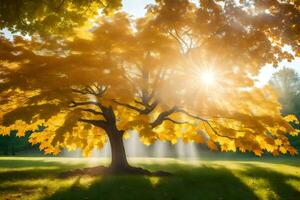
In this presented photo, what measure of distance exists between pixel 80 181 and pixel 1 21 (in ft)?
36.0

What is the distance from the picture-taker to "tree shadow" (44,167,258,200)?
15.3m

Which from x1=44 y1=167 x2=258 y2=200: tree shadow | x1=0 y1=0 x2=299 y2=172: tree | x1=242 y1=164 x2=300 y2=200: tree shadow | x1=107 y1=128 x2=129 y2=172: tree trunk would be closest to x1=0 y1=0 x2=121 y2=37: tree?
x1=0 y1=0 x2=299 y2=172: tree

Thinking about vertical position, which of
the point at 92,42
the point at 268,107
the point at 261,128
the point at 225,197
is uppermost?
the point at 92,42

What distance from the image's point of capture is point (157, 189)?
661 inches

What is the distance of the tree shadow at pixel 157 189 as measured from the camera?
50.2ft

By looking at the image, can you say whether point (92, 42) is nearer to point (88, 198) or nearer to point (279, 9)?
point (88, 198)

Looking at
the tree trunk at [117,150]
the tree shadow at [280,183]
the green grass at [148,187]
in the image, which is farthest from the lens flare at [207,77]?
the tree trunk at [117,150]

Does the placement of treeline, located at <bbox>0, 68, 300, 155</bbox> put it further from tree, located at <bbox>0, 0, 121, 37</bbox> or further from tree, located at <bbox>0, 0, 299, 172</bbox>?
tree, located at <bbox>0, 0, 121, 37</bbox>

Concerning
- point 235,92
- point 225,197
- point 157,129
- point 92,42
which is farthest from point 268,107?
point 92,42

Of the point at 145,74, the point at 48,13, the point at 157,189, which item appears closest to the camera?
the point at 48,13

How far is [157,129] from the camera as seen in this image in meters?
24.5

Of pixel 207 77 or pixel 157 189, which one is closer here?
pixel 207 77

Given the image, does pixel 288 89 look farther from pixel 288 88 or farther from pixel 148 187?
pixel 148 187

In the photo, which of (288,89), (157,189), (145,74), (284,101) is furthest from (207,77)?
(288,89)
